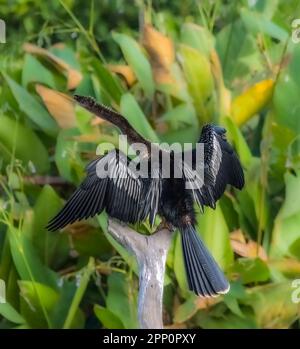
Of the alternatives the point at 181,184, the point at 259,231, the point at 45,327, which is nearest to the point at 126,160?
the point at 181,184

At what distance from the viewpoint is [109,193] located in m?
1.41

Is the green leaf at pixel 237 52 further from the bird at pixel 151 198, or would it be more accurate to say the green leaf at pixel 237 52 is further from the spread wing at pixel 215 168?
the bird at pixel 151 198

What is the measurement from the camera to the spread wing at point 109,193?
1.40 meters

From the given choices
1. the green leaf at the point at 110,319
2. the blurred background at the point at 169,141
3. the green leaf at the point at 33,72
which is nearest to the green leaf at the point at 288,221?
the blurred background at the point at 169,141

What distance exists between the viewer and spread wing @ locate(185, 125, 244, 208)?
57.8 inches

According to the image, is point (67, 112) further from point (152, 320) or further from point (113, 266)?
point (152, 320)

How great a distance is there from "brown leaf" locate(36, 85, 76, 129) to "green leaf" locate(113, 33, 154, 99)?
209 mm

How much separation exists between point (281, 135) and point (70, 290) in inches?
24.4

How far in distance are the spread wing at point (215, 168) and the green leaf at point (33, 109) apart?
884 mm

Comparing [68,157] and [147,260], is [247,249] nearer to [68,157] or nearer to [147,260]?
[68,157]

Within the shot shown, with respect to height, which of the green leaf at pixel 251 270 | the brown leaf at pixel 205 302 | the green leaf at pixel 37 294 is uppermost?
the green leaf at pixel 251 270

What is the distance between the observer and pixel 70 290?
2162 millimetres

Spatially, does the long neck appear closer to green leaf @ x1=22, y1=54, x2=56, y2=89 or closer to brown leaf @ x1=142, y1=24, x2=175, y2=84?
brown leaf @ x1=142, y1=24, x2=175, y2=84

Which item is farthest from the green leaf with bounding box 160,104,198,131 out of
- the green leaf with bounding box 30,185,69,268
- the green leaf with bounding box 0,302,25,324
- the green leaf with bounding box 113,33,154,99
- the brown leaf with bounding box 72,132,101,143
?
the green leaf with bounding box 0,302,25,324
